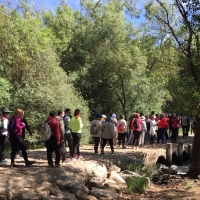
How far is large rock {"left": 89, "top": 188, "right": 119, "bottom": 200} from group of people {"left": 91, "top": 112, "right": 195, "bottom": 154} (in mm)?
3500

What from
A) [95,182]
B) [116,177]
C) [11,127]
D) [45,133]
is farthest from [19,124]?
[116,177]

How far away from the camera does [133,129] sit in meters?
15.2

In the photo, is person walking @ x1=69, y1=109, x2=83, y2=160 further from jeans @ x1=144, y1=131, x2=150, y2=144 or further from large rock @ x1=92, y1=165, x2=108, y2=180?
jeans @ x1=144, y1=131, x2=150, y2=144

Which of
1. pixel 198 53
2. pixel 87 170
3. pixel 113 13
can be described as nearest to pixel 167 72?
pixel 113 13

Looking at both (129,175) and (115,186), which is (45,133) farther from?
(129,175)

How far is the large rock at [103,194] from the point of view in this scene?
880 centimetres

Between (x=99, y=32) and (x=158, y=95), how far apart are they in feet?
23.8

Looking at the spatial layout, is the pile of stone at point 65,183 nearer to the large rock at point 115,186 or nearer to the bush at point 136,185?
the large rock at point 115,186

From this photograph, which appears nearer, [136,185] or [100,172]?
[100,172]

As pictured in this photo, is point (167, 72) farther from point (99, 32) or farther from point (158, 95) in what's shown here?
point (99, 32)

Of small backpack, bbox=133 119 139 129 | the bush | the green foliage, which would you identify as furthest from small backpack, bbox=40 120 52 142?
the green foliage

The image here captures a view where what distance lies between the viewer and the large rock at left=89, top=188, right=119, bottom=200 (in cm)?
880

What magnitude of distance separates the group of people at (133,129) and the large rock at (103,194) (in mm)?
3500

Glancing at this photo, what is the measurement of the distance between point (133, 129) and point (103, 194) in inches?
257
